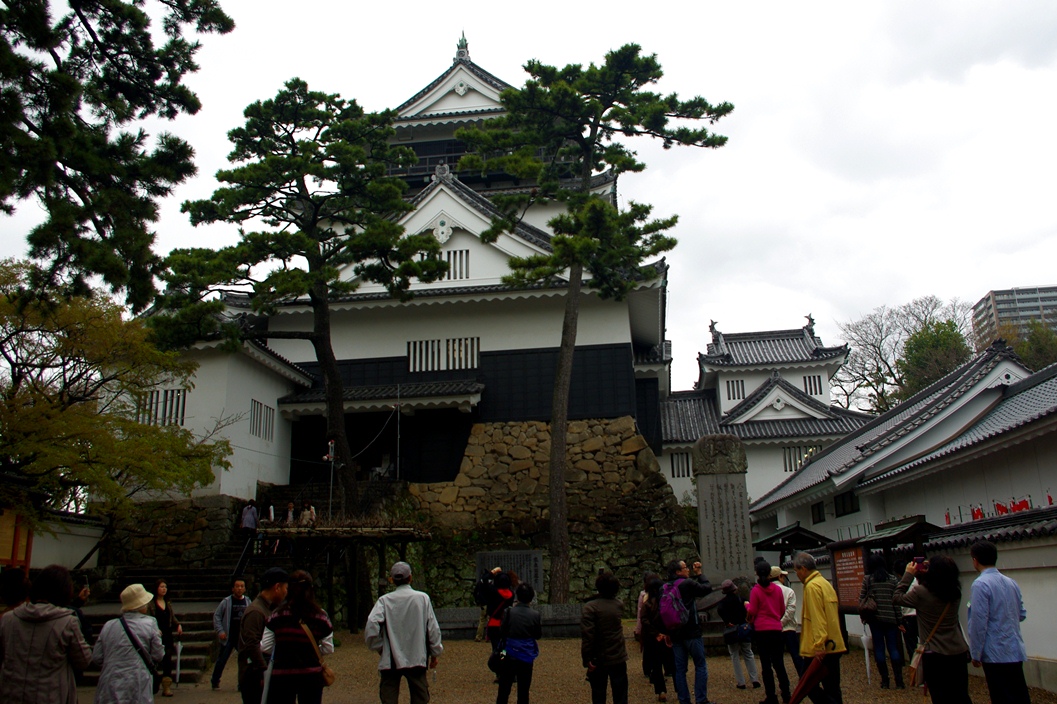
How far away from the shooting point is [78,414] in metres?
13.7

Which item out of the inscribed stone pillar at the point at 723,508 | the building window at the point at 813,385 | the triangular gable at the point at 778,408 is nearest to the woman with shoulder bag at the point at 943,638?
the inscribed stone pillar at the point at 723,508

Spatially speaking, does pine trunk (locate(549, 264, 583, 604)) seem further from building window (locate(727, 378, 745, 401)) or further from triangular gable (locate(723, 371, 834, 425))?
building window (locate(727, 378, 745, 401))

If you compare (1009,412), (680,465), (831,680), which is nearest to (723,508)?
(1009,412)

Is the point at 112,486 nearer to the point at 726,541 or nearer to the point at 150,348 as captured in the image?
the point at 150,348

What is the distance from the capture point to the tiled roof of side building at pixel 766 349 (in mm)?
35469

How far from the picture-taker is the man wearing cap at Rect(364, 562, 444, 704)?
662cm

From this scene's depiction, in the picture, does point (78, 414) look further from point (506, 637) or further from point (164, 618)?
point (506, 637)

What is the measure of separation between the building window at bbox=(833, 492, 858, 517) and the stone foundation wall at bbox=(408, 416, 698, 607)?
357cm

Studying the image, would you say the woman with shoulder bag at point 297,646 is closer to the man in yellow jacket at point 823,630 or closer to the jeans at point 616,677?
the jeans at point 616,677

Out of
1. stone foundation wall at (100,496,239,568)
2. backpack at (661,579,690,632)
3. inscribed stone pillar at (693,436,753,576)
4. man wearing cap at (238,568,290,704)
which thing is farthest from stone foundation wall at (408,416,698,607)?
man wearing cap at (238,568,290,704)

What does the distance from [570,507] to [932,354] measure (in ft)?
80.7

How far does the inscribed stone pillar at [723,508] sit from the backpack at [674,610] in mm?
4912

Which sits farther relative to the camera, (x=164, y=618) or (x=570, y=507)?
(x=570, y=507)

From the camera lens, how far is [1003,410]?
15148 millimetres
